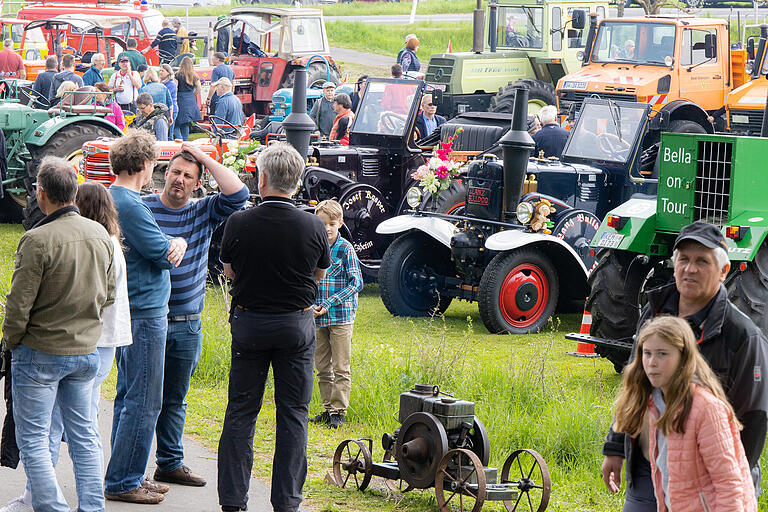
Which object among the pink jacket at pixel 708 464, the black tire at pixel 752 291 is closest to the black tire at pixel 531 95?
the black tire at pixel 752 291

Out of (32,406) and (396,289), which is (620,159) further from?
(32,406)

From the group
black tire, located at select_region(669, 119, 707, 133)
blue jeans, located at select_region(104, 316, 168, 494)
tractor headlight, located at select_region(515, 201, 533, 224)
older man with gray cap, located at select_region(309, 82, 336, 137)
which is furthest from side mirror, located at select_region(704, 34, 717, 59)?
blue jeans, located at select_region(104, 316, 168, 494)

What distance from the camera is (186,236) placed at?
236 inches

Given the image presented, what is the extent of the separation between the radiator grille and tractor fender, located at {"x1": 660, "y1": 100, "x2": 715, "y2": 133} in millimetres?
9631

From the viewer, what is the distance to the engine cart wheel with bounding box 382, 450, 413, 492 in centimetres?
617

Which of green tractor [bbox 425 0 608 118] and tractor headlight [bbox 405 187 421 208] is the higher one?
green tractor [bbox 425 0 608 118]

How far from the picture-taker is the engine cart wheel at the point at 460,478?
559 centimetres

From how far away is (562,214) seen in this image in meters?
11.2

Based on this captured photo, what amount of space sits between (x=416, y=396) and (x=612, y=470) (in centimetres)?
195

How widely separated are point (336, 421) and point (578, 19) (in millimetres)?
16001

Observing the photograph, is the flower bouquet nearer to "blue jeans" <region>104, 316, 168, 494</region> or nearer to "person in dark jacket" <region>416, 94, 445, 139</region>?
"person in dark jacket" <region>416, 94, 445, 139</region>

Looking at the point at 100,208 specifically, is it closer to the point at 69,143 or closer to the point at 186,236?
the point at 186,236

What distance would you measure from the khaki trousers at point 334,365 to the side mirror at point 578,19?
15.7m

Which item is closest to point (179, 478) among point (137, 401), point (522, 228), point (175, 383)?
point (175, 383)
